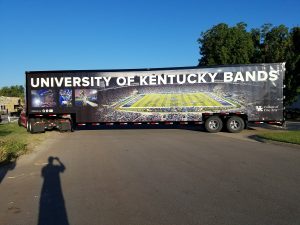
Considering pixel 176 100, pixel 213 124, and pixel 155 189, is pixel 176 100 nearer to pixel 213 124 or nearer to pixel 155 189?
pixel 213 124

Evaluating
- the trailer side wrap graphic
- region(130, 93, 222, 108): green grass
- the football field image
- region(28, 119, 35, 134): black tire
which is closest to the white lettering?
the trailer side wrap graphic

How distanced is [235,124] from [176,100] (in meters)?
3.57

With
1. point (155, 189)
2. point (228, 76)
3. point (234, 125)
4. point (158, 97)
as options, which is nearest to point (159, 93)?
point (158, 97)

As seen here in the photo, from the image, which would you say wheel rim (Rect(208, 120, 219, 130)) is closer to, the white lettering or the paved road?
the white lettering

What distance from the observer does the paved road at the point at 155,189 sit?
645 cm

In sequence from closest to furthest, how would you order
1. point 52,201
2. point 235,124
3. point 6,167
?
point 52,201
point 6,167
point 235,124

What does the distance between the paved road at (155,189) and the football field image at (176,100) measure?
1024cm

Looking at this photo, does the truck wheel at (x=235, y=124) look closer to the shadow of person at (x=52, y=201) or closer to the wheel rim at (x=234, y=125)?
the wheel rim at (x=234, y=125)

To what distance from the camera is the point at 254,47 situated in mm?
44562

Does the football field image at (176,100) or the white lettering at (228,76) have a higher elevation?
the white lettering at (228,76)

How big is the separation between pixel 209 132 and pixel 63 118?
865 centimetres

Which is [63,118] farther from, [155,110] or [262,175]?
[262,175]

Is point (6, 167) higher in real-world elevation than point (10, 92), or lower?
lower

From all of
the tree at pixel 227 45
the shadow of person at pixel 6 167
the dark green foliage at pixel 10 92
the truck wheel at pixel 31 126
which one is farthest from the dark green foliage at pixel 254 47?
the dark green foliage at pixel 10 92
